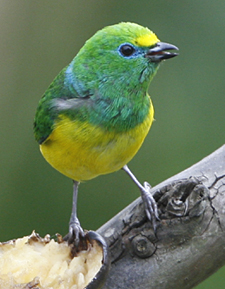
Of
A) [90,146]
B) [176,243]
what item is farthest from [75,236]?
[176,243]

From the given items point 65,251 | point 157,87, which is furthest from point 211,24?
point 65,251

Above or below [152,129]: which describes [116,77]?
above

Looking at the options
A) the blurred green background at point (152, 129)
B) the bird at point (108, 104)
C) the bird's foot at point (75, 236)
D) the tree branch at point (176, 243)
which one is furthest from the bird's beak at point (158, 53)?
the blurred green background at point (152, 129)

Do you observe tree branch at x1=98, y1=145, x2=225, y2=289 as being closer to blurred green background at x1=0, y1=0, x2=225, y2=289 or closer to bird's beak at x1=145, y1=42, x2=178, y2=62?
bird's beak at x1=145, y1=42, x2=178, y2=62

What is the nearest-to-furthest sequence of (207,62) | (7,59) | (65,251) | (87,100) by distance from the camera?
1. (65,251)
2. (87,100)
3. (207,62)
4. (7,59)

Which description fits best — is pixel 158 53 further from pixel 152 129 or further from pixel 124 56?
pixel 152 129

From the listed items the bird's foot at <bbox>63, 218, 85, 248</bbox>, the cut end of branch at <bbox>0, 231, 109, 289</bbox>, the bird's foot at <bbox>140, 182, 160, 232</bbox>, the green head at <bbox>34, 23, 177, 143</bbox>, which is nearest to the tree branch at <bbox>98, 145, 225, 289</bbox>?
the bird's foot at <bbox>140, 182, 160, 232</bbox>

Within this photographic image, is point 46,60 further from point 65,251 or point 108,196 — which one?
point 65,251
